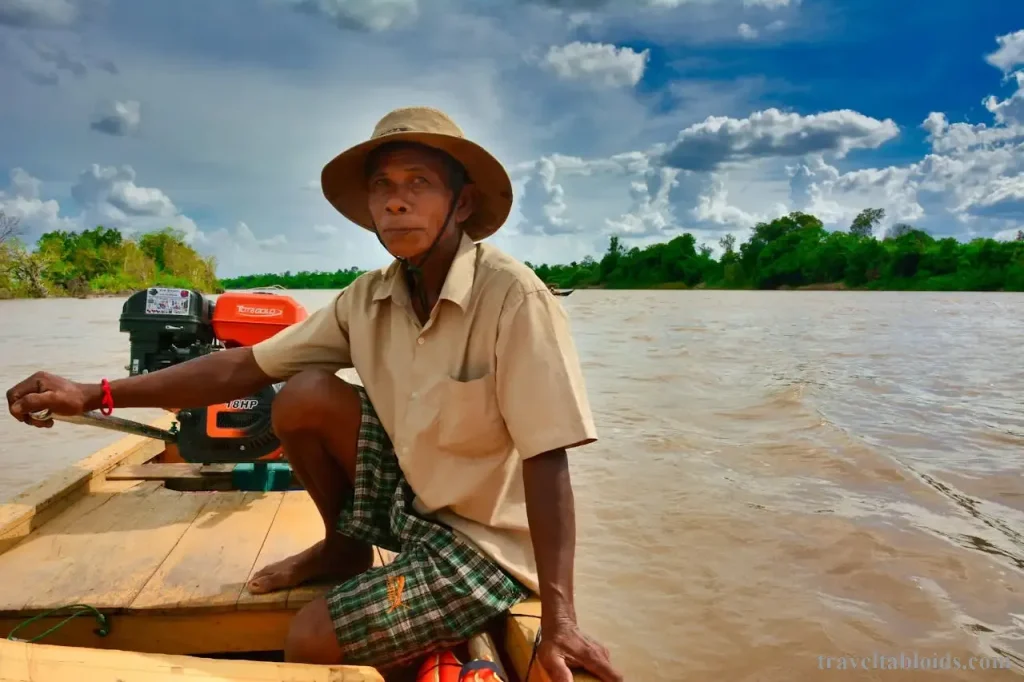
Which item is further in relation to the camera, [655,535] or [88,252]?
[88,252]

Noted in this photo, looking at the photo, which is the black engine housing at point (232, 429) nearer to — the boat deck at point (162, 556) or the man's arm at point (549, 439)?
the boat deck at point (162, 556)

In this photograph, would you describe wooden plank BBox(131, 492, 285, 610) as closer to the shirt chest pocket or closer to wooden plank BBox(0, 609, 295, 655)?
wooden plank BBox(0, 609, 295, 655)

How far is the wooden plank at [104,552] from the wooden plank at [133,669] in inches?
22.2

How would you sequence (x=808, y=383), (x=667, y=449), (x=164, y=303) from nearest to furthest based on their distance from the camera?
1. (x=164, y=303)
2. (x=667, y=449)
3. (x=808, y=383)

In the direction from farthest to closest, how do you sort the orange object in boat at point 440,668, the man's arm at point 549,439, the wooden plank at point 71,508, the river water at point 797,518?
the river water at point 797,518 → the wooden plank at point 71,508 → the orange object in boat at point 440,668 → the man's arm at point 549,439

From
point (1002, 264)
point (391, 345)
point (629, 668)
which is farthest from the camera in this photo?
point (1002, 264)

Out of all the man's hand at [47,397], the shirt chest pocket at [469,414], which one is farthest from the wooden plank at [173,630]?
the shirt chest pocket at [469,414]

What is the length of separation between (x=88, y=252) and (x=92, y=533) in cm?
5447

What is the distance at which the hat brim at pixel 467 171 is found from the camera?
1617mm

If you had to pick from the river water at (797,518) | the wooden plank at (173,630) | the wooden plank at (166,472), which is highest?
the wooden plank at (166,472)

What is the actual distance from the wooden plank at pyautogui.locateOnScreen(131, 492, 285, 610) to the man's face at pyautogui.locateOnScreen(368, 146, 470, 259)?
3.04ft

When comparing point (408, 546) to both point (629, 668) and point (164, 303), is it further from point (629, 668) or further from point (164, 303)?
point (164, 303)

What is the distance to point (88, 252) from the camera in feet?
162

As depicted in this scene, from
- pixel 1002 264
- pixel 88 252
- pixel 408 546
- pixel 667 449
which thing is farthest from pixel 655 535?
pixel 88 252
